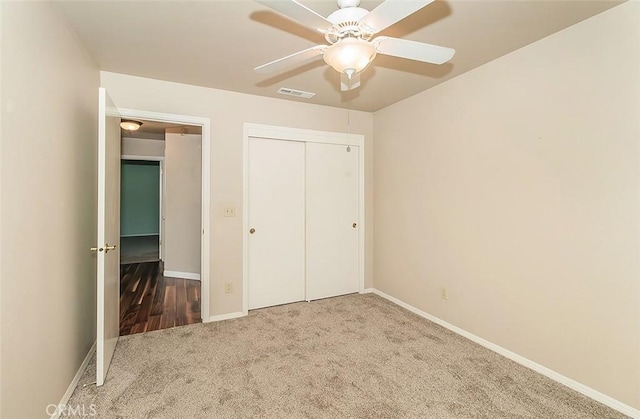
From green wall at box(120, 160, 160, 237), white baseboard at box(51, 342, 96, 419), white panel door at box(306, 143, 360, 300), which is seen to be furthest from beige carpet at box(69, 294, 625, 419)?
green wall at box(120, 160, 160, 237)

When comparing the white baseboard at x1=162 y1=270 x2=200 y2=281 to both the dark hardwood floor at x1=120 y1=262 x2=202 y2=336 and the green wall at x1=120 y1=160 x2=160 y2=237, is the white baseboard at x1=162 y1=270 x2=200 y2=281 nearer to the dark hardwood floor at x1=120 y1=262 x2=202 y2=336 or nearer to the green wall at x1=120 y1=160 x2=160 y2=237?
the dark hardwood floor at x1=120 y1=262 x2=202 y2=336

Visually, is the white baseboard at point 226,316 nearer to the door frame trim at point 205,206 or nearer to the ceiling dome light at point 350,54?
the door frame trim at point 205,206

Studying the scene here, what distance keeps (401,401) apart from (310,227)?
7.12ft

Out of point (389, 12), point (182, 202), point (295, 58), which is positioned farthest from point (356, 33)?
point (182, 202)

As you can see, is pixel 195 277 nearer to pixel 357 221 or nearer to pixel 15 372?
pixel 357 221

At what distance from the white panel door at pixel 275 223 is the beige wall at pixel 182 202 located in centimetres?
188

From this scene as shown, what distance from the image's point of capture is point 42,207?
5.13 feet

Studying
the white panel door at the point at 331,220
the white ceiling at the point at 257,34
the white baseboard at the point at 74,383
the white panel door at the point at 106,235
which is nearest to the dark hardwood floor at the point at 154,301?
the white baseboard at the point at 74,383

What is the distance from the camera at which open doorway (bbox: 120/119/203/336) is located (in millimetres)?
3320

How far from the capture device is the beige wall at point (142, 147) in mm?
5520

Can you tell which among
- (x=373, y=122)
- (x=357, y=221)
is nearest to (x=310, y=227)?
(x=357, y=221)

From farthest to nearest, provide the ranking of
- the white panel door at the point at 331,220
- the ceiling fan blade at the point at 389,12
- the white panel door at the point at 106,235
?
the white panel door at the point at 331,220 → the white panel door at the point at 106,235 → the ceiling fan blade at the point at 389,12

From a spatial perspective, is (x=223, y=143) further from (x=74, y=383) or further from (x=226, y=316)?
(x=74, y=383)

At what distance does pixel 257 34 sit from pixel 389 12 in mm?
1161
